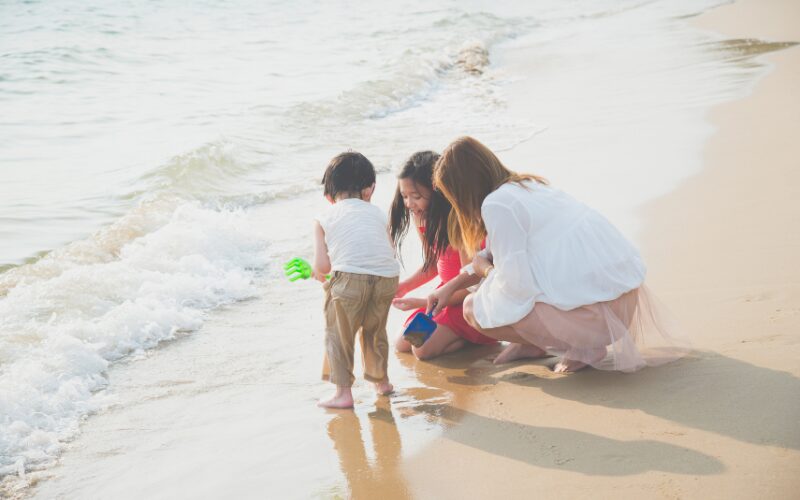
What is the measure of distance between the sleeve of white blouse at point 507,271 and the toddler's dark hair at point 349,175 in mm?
657

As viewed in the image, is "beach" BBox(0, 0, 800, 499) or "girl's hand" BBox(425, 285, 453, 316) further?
"girl's hand" BBox(425, 285, 453, 316)

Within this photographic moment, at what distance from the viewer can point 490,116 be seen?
1090 cm

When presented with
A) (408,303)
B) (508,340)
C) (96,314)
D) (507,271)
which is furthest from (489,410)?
(96,314)

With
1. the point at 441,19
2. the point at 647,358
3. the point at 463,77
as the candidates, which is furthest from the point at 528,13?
the point at 647,358

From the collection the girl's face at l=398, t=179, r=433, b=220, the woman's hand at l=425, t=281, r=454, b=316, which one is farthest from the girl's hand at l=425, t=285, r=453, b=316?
the girl's face at l=398, t=179, r=433, b=220

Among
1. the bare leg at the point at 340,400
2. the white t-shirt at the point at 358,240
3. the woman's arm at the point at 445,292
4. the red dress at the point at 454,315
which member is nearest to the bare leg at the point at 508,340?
the woman's arm at the point at 445,292

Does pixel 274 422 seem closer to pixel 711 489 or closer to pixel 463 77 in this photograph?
pixel 711 489

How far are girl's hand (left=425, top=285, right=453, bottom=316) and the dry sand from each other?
33 cm

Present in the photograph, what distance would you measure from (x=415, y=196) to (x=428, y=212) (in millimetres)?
109

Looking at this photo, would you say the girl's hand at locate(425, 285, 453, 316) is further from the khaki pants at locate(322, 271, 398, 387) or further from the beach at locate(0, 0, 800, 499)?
the beach at locate(0, 0, 800, 499)

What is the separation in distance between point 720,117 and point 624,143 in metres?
1.12

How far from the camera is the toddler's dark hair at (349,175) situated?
12.8 feet

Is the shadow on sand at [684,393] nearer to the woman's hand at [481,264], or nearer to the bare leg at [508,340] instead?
the bare leg at [508,340]

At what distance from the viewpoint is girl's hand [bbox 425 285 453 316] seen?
3.93 meters
